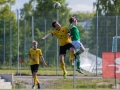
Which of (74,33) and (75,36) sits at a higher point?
(74,33)

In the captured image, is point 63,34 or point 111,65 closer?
point 63,34

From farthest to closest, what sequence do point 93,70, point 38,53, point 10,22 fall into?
point 10,22 < point 93,70 < point 38,53

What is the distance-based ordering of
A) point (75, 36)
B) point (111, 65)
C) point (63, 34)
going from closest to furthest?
point (63, 34) < point (75, 36) < point (111, 65)

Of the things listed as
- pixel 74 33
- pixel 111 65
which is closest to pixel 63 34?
pixel 74 33

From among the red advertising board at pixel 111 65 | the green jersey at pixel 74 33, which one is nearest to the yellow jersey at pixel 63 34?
the green jersey at pixel 74 33

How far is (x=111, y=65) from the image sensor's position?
26.9 meters

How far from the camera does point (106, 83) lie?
2906cm

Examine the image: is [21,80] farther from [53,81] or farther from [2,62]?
[2,62]

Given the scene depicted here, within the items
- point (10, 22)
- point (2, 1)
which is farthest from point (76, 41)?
point (2, 1)

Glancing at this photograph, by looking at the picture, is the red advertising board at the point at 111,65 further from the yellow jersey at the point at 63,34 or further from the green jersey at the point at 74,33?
the yellow jersey at the point at 63,34

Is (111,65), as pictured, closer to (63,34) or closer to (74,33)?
(74,33)

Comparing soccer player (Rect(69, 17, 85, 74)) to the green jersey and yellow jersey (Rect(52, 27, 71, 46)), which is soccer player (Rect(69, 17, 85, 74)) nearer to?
the green jersey

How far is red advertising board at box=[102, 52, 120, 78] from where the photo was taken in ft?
87.8

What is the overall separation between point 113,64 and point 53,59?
1085cm
